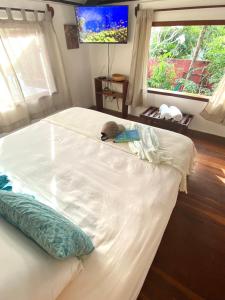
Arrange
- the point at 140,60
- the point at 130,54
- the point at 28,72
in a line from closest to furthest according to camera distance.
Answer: the point at 28,72 < the point at 140,60 < the point at 130,54

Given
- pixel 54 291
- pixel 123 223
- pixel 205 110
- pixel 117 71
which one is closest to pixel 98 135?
pixel 123 223

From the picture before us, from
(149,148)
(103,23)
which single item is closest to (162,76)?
(103,23)

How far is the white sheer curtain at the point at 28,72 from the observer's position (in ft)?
7.27

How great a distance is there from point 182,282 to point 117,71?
3256 mm

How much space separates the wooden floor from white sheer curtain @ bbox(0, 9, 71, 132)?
239 cm

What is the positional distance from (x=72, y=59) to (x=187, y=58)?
1.99 meters

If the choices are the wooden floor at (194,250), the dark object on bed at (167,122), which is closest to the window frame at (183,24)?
the dark object on bed at (167,122)

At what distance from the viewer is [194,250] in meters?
1.40

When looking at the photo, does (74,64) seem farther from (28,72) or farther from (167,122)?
(167,122)

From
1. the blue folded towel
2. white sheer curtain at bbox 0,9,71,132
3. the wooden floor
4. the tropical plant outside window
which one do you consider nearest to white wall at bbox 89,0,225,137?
the tropical plant outside window

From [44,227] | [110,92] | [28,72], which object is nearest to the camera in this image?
[44,227]

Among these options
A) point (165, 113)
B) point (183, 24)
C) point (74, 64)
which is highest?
point (183, 24)

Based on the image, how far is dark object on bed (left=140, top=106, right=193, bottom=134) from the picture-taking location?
2637 mm

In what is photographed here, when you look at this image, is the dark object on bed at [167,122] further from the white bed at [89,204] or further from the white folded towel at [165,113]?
the white bed at [89,204]
